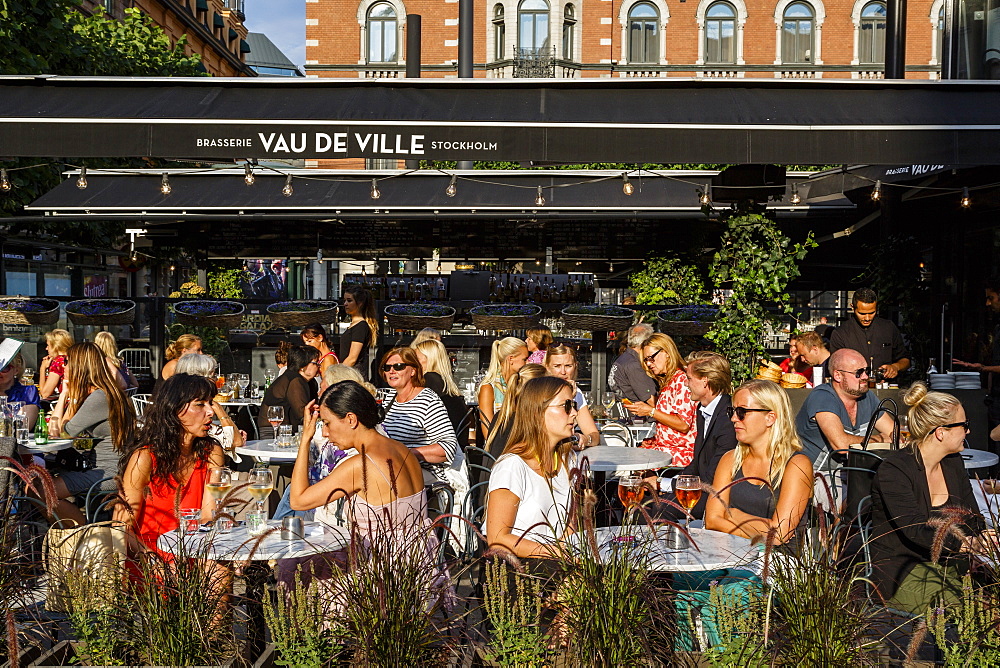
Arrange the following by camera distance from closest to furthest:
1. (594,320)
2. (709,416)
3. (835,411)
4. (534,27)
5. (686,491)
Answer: (686,491) < (709,416) < (835,411) < (594,320) < (534,27)

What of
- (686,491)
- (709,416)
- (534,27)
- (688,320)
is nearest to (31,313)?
(688,320)

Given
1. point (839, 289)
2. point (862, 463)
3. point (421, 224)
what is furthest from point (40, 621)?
point (839, 289)

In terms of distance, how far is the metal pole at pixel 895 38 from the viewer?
8.40 metres

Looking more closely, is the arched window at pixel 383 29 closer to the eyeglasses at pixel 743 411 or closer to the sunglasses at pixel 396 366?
the sunglasses at pixel 396 366

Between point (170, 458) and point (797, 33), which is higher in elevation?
point (797, 33)

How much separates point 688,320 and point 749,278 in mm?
2014

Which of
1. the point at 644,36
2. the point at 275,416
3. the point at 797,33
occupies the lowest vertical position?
the point at 275,416

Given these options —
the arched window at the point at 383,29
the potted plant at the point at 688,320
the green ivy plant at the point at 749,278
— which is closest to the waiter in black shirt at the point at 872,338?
the green ivy plant at the point at 749,278

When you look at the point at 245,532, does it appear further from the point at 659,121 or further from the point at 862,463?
the point at 659,121

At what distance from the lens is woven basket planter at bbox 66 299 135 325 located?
32.4 feet

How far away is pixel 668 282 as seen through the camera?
1175 cm

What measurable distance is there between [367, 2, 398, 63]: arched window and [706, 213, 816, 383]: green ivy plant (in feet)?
104

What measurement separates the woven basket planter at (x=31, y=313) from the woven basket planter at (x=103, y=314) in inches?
9.7

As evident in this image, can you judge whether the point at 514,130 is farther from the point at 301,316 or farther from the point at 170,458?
the point at 301,316
